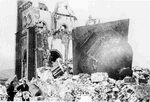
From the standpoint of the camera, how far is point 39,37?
18.6m

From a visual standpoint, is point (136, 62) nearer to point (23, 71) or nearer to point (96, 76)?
point (96, 76)

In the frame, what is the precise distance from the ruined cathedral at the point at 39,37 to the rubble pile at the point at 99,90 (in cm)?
913

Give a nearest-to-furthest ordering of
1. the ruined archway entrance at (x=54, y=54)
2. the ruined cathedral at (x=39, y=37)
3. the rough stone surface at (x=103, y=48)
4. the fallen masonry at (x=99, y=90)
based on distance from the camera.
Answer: the fallen masonry at (x=99, y=90)
the rough stone surface at (x=103, y=48)
the ruined cathedral at (x=39, y=37)
the ruined archway entrance at (x=54, y=54)

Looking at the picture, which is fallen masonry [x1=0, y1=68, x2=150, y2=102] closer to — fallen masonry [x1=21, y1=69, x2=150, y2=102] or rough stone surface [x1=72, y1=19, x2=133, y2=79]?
fallen masonry [x1=21, y1=69, x2=150, y2=102]

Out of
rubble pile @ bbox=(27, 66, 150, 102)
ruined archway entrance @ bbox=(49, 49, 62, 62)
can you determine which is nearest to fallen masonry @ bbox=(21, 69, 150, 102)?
rubble pile @ bbox=(27, 66, 150, 102)

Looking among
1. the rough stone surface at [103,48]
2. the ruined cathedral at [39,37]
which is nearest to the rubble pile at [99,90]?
the rough stone surface at [103,48]

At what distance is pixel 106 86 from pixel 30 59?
38.6ft

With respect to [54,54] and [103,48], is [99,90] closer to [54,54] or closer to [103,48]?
[103,48]

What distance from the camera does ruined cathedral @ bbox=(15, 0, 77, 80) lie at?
728 inches

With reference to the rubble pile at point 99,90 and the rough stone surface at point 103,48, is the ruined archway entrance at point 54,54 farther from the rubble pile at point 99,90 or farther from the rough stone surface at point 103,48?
the rubble pile at point 99,90

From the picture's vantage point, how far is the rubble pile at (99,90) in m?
7.11

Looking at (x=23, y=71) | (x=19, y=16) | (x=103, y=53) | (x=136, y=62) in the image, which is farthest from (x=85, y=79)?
(x=19, y=16)

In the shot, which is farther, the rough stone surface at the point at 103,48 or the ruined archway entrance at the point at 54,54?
the ruined archway entrance at the point at 54,54

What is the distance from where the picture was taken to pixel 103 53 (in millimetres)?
8898
